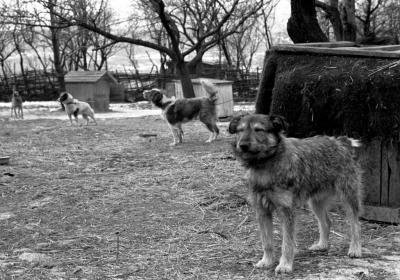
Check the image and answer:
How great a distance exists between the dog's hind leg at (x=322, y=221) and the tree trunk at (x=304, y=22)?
24.9 ft

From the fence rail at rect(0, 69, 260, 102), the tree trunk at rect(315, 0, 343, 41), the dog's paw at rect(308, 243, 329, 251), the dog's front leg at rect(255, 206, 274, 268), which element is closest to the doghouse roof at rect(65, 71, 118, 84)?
the fence rail at rect(0, 69, 260, 102)

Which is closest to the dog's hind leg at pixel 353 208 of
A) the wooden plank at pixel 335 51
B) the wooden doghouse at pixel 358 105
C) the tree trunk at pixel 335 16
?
the wooden doghouse at pixel 358 105

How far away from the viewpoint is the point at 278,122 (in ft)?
16.1

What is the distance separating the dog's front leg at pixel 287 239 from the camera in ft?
16.0

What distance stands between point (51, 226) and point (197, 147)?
267 inches

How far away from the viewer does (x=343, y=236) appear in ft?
19.8

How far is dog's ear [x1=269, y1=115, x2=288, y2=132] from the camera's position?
16.0ft

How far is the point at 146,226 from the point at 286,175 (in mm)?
2185

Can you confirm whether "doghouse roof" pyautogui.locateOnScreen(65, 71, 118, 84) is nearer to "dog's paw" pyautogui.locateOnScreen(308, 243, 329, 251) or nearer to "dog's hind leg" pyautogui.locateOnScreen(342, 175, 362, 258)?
"dog's paw" pyautogui.locateOnScreen(308, 243, 329, 251)

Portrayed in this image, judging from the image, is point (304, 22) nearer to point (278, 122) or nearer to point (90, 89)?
point (278, 122)

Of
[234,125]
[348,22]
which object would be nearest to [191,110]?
[348,22]

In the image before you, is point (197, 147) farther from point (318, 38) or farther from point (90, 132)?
point (90, 132)

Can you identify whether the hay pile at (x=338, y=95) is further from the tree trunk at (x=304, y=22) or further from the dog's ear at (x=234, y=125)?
the tree trunk at (x=304, y=22)

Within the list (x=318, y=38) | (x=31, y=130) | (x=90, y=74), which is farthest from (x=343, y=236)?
(x=90, y=74)
